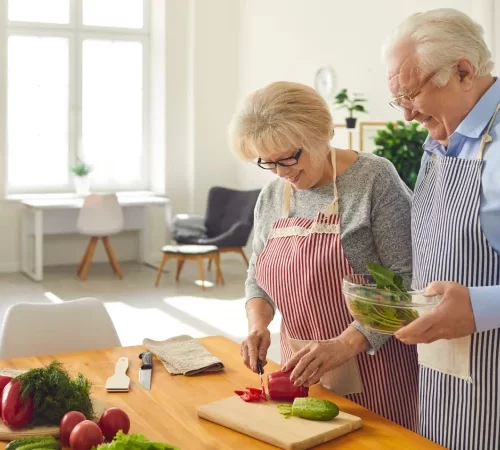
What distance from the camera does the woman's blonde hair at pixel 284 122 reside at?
2.09 meters

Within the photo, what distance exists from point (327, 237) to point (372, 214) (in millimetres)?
132

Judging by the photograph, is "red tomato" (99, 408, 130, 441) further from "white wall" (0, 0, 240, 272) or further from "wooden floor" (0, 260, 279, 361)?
"white wall" (0, 0, 240, 272)

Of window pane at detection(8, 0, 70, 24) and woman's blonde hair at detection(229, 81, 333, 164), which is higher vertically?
window pane at detection(8, 0, 70, 24)

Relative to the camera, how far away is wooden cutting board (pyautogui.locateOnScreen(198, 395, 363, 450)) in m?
1.71

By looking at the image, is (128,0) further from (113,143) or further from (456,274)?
(456,274)

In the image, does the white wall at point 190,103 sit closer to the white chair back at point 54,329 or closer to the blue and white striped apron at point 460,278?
the white chair back at point 54,329

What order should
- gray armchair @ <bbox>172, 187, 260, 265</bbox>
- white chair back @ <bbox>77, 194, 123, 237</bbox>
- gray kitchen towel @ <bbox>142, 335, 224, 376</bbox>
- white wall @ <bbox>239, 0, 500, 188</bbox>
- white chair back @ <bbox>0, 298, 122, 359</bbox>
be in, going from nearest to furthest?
gray kitchen towel @ <bbox>142, 335, 224, 376</bbox> → white chair back @ <bbox>0, 298, 122, 359</bbox> → white wall @ <bbox>239, 0, 500, 188</bbox> → white chair back @ <bbox>77, 194, 123, 237</bbox> → gray armchair @ <bbox>172, 187, 260, 265</bbox>

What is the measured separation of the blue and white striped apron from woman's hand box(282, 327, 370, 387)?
0.18 meters

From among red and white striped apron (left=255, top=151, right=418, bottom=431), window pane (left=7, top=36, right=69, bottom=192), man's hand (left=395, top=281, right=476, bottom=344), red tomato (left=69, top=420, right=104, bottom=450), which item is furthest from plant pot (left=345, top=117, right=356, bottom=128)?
red tomato (left=69, top=420, right=104, bottom=450)

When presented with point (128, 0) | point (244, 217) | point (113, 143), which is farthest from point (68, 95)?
point (244, 217)

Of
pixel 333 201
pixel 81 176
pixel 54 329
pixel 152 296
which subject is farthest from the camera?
pixel 81 176

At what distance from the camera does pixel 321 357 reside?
194 centimetres

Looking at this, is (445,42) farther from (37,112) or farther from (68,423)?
(37,112)

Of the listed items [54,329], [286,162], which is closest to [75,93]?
[54,329]
